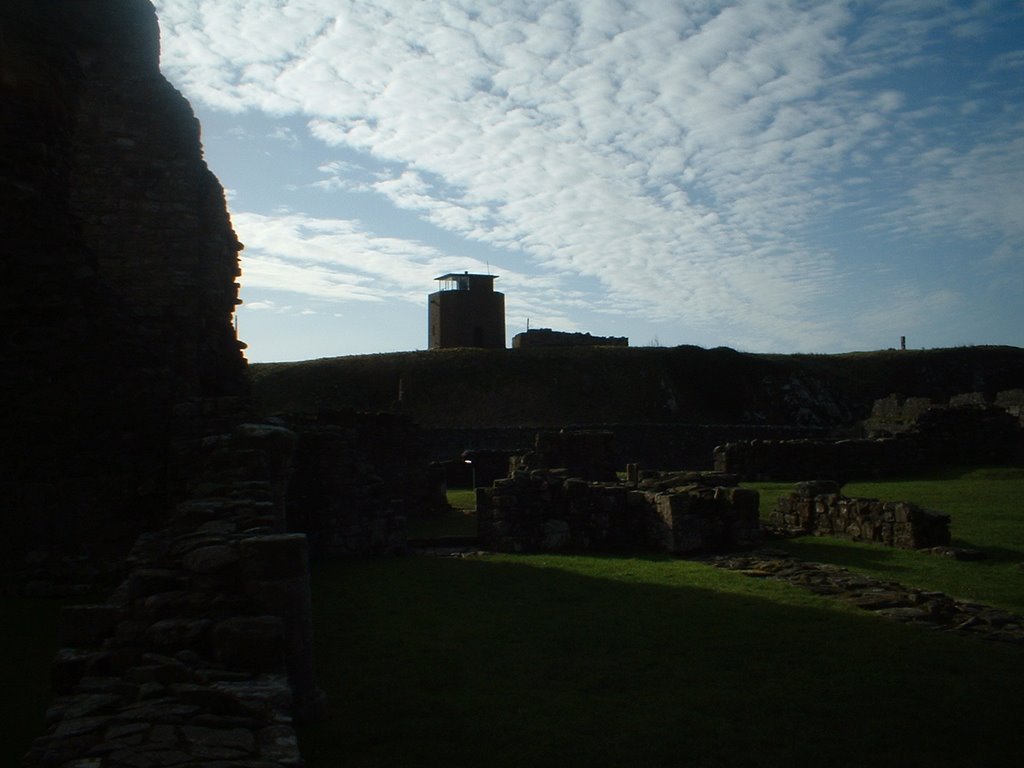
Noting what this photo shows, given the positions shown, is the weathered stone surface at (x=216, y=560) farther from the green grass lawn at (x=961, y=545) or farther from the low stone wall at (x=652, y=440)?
the low stone wall at (x=652, y=440)

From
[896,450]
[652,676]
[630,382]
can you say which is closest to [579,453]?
[896,450]

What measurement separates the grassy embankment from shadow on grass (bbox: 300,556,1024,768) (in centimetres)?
2

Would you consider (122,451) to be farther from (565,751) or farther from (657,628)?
(565,751)

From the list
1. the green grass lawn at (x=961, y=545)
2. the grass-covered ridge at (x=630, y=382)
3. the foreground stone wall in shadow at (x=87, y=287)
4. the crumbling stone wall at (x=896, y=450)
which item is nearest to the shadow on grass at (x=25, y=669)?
the foreground stone wall in shadow at (x=87, y=287)

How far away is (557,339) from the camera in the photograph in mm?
80938

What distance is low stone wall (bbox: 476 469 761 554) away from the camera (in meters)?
15.5

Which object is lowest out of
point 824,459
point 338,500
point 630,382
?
point 338,500

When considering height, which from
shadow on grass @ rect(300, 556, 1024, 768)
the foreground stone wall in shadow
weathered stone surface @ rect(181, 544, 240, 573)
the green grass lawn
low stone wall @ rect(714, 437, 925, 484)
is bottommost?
shadow on grass @ rect(300, 556, 1024, 768)

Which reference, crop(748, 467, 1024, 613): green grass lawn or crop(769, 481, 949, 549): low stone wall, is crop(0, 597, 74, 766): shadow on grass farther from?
crop(769, 481, 949, 549): low stone wall

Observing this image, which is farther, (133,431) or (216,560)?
(133,431)

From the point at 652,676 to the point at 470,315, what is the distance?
248 ft

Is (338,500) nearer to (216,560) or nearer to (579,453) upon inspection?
(216,560)

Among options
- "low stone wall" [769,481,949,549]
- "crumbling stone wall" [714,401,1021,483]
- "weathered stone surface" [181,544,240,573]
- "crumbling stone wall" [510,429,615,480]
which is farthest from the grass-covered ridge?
"weathered stone surface" [181,544,240,573]

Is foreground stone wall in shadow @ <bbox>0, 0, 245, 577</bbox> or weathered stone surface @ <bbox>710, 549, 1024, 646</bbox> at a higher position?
foreground stone wall in shadow @ <bbox>0, 0, 245, 577</bbox>
